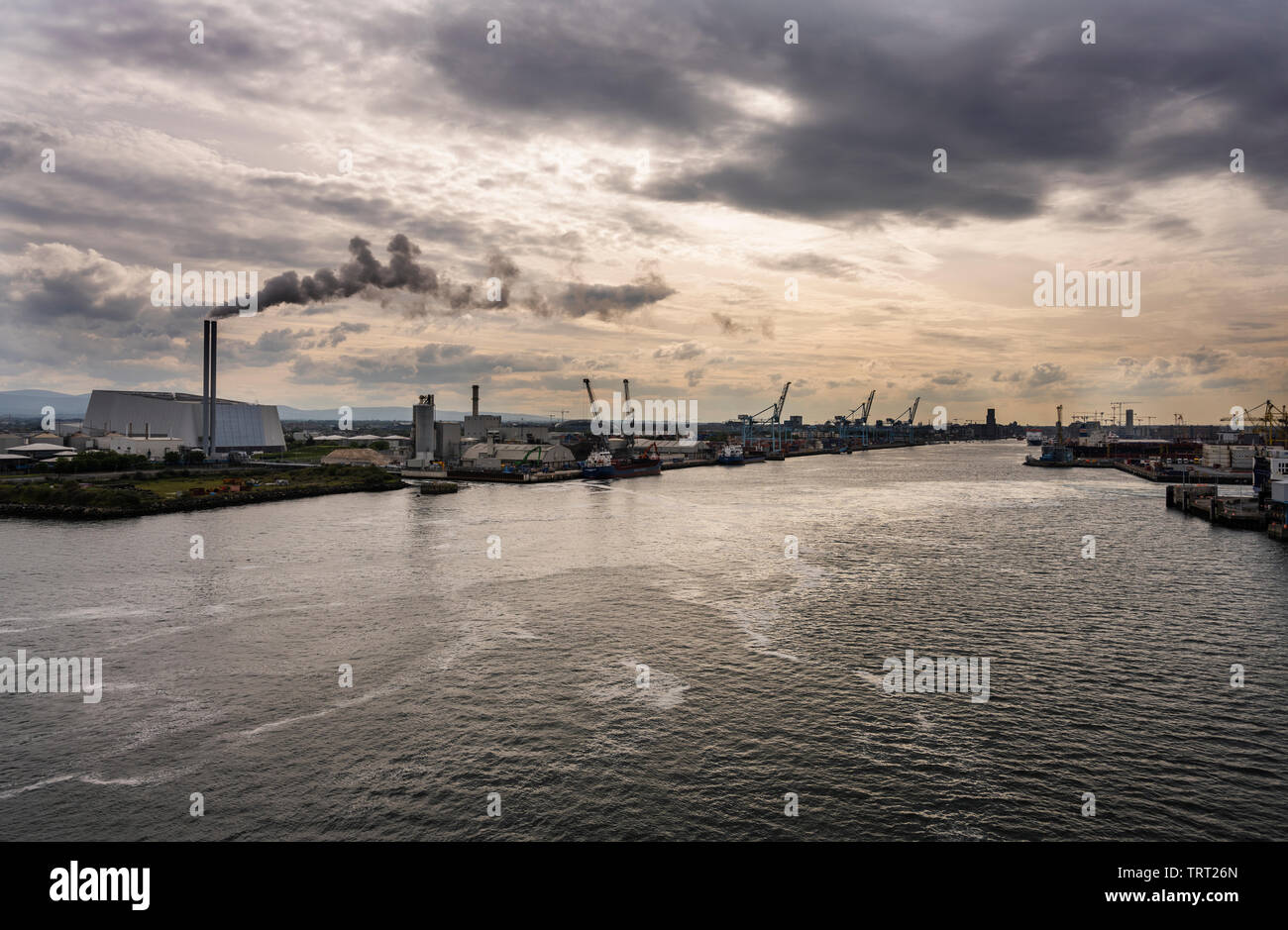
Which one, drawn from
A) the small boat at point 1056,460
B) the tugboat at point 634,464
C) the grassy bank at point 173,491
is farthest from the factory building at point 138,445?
the small boat at point 1056,460

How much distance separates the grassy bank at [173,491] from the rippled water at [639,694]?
620 inches

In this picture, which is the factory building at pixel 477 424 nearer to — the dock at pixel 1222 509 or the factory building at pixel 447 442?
the factory building at pixel 447 442

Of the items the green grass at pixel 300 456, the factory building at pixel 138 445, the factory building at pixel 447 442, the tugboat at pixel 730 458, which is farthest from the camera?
the tugboat at pixel 730 458

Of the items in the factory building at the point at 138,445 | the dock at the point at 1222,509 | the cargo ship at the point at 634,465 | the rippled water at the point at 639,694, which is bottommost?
the rippled water at the point at 639,694

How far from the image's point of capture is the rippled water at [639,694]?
15.3m

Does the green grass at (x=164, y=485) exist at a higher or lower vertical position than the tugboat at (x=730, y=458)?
lower

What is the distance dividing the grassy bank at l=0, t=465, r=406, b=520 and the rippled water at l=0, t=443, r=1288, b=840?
15.8 metres

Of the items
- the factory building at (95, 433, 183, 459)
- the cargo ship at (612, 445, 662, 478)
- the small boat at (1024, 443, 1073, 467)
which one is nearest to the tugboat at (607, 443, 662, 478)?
the cargo ship at (612, 445, 662, 478)

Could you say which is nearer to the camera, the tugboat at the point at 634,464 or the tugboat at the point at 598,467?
the tugboat at the point at 598,467

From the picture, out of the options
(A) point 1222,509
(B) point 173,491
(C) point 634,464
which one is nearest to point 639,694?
(A) point 1222,509

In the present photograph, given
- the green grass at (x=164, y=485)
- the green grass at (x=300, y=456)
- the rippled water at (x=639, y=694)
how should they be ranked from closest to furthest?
the rippled water at (x=639, y=694), the green grass at (x=164, y=485), the green grass at (x=300, y=456)

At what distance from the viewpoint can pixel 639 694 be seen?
21656mm

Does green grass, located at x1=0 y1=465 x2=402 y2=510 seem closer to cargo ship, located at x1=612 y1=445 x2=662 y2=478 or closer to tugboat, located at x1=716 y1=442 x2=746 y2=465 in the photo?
cargo ship, located at x1=612 y1=445 x2=662 y2=478
